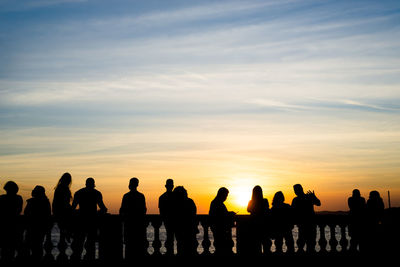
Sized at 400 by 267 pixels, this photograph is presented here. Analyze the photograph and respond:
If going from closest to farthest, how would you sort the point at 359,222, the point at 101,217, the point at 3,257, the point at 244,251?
the point at 3,257 < the point at 101,217 < the point at 244,251 < the point at 359,222

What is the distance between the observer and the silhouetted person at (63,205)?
429 inches

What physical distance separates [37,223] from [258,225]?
210 inches

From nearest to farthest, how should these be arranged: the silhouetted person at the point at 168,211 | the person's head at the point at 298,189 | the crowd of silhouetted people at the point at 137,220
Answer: the crowd of silhouetted people at the point at 137,220 → the silhouetted person at the point at 168,211 → the person's head at the point at 298,189

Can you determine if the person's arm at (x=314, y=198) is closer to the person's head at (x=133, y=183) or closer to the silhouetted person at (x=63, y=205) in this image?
the person's head at (x=133, y=183)

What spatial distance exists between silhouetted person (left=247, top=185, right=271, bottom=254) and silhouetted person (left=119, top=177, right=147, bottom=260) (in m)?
2.76

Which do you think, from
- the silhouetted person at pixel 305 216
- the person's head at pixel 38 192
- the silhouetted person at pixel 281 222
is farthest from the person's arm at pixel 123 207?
the silhouetted person at pixel 305 216

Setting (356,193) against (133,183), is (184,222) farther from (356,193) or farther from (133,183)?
(356,193)

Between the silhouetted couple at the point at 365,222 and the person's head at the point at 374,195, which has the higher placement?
the person's head at the point at 374,195

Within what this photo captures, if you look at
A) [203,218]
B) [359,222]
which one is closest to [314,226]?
[359,222]

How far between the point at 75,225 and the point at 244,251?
4.22 m

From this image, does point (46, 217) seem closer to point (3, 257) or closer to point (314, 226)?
point (3, 257)

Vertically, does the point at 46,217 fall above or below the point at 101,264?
above

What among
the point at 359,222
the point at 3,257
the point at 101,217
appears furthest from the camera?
the point at 359,222

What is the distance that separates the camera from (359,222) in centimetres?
1298
